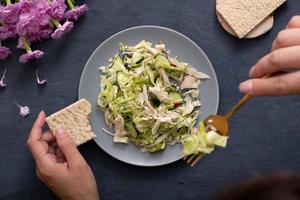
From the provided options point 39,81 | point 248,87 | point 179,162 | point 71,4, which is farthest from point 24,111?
point 248,87

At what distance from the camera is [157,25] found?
1.23 m

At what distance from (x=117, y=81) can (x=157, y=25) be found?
8.6 inches

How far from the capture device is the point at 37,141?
1093 millimetres

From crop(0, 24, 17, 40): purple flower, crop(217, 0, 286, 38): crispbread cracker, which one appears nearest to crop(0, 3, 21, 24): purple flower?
crop(0, 24, 17, 40): purple flower

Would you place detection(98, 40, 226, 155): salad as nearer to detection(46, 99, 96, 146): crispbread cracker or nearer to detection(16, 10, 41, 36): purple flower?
detection(46, 99, 96, 146): crispbread cracker

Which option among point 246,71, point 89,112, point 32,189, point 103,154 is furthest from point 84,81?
point 246,71

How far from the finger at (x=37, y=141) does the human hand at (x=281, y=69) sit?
537 mm

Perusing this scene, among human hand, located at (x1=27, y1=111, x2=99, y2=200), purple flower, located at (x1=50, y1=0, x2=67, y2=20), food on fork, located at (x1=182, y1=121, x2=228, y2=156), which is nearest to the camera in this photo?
food on fork, located at (x1=182, y1=121, x2=228, y2=156)

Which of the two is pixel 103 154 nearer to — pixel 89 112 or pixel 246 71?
pixel 89 112

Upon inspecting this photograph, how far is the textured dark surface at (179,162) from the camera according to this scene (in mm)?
1173

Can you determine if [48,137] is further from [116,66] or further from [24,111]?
[116,66]

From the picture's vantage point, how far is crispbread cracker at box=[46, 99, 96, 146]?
3.67 feet

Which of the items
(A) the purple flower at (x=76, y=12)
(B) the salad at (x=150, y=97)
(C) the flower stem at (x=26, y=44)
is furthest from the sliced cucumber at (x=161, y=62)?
(C) the flower stem at (x=26, y=44)

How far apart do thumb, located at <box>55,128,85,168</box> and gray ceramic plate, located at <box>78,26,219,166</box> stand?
0.26ft
